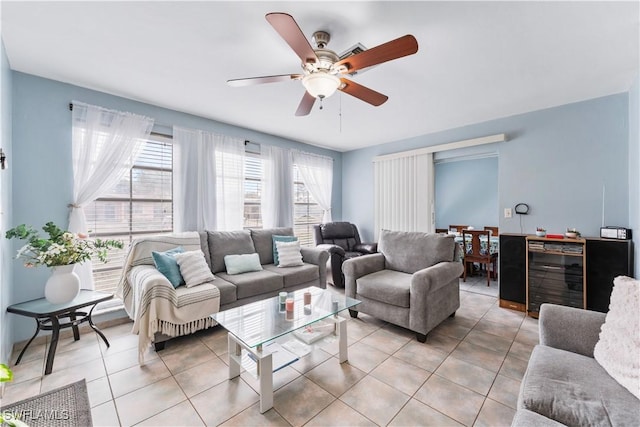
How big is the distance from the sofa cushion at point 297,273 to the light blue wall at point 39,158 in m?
2.21

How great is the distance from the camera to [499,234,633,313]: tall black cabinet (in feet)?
8.96

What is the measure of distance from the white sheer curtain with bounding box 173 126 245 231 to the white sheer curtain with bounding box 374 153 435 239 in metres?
→ 2.51

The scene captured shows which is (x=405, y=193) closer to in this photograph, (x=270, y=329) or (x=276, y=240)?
(x=276, y=240)

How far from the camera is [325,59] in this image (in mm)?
1791

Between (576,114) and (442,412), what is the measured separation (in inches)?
142

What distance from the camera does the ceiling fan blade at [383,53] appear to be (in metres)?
1.45

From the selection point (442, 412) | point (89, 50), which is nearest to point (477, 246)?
point (442, 412)

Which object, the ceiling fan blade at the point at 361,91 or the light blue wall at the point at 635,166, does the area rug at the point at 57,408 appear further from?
the light blue wall at the point at 635,166

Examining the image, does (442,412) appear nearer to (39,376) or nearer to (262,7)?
(262,7)

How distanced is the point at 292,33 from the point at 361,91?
0.75 metres

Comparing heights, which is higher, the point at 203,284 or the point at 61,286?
the point at 61,286

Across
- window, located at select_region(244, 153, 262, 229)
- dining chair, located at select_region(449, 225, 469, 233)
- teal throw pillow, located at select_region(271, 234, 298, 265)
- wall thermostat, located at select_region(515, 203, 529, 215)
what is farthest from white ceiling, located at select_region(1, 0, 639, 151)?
dining chair, located at select_region(449, 225, 469, 233)

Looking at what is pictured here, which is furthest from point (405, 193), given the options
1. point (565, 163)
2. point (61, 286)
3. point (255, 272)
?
point (61, 286)

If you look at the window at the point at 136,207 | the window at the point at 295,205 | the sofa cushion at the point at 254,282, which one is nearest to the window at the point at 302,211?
the window at the point at 295,205
